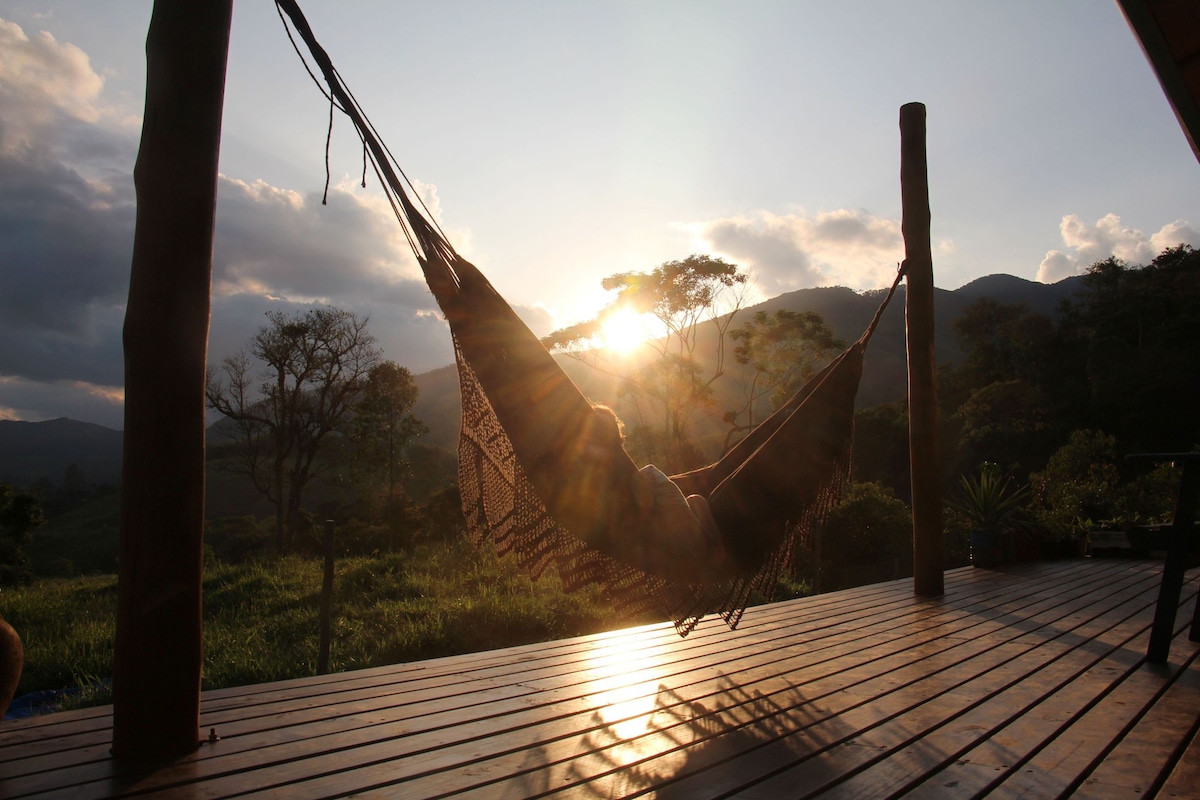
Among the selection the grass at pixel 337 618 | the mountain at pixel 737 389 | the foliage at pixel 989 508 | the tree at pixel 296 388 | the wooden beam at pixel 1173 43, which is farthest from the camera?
the mountain at pixel 737 389

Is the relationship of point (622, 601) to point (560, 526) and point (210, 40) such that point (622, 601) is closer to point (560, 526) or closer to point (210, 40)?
point (560, 526)

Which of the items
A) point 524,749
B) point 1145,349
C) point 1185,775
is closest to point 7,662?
point 524,749

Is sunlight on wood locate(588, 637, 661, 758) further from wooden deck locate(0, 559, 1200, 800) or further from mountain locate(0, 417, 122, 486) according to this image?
mountain locate(0, 417, 122, 486)

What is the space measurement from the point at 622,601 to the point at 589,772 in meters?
0.59

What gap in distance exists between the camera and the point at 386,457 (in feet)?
56.1

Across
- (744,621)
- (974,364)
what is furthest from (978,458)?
(744,621)

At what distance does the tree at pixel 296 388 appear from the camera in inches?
606

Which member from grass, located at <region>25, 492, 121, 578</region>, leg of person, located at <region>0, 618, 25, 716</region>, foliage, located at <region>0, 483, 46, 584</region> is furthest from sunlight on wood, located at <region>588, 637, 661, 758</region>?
grass, located at <region>25, 492, 121, 578</region>

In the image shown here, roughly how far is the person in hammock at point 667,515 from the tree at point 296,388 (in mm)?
14508

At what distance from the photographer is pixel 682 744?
1541 millimetres

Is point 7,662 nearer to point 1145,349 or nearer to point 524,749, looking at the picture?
point 524,749

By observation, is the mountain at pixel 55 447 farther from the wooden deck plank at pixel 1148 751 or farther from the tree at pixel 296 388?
the wooden deck plank at pixel 1148 751

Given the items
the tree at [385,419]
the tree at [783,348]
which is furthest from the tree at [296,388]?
the tree at [783,348]

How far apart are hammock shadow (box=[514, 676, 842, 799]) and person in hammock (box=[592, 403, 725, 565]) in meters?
0.36
